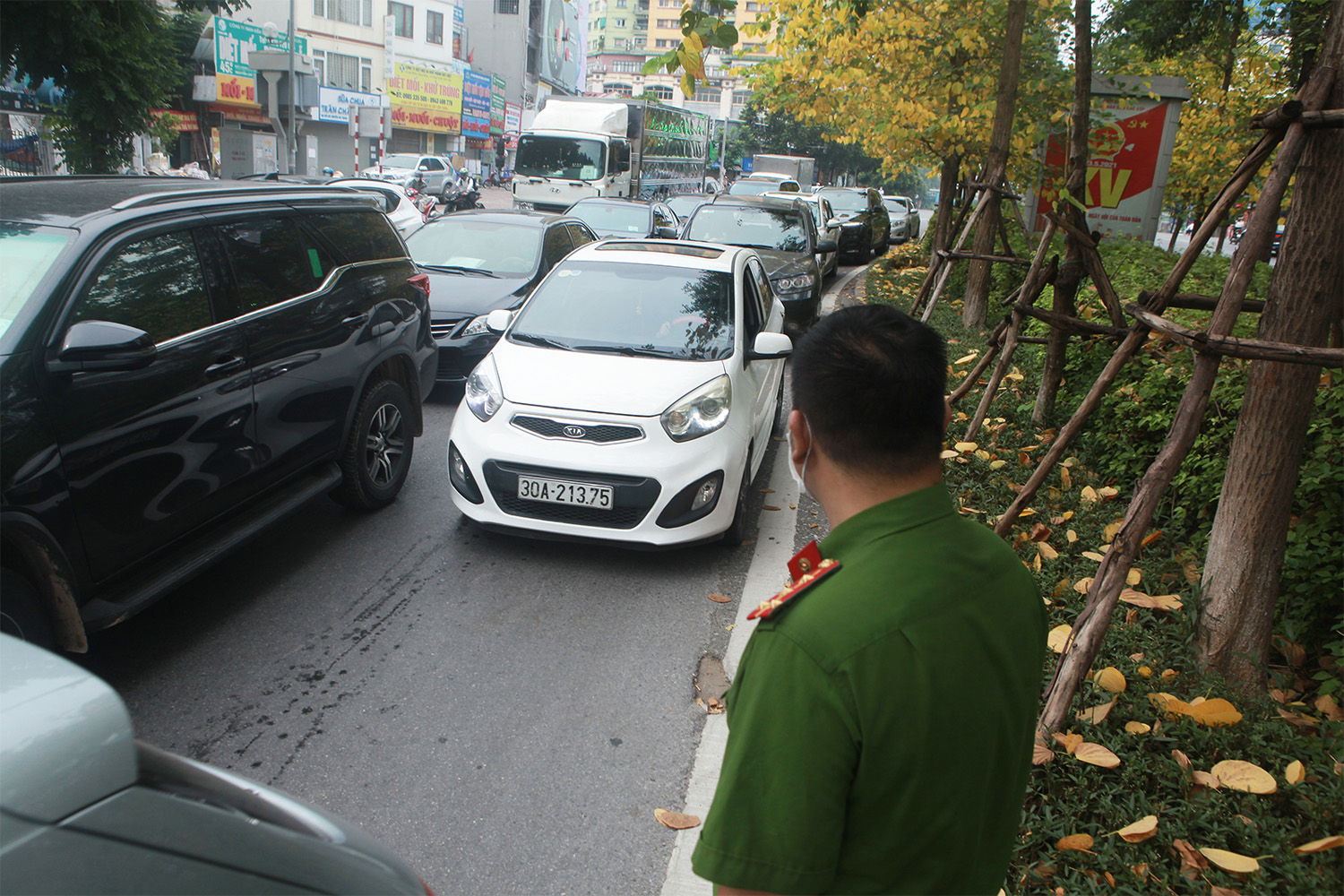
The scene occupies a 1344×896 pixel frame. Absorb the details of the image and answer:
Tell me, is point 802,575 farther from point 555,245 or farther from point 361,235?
point 555,245

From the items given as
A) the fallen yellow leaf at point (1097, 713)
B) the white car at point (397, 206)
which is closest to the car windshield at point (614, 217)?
the white car at point (397, 206)

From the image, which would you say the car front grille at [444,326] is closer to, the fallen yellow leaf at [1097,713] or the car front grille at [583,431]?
the car front grille at [583,431]

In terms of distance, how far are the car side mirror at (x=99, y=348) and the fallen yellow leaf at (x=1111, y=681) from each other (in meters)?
3.71

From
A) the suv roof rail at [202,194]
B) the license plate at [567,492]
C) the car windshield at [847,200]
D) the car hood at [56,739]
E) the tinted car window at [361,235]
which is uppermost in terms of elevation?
the car windshield at [847,200]

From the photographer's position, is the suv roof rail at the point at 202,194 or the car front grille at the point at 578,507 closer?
the suv roof rail at the point at 202,194

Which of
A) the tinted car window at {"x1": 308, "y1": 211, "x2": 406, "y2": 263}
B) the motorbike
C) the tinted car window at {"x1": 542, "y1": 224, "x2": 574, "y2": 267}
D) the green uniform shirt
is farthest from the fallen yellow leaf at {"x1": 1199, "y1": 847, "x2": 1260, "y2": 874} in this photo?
the motorbike

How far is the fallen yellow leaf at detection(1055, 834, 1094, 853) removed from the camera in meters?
2.83

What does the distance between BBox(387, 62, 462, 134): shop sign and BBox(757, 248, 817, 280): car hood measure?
44.2 metres

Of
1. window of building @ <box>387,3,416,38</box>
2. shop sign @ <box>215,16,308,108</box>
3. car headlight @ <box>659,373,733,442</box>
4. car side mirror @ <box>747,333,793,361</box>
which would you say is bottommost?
car headlight @ <box>659,373,733,442</box>

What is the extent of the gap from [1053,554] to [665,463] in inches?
79.1

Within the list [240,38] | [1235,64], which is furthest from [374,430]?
[240,38]

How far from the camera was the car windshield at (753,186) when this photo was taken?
2678cm

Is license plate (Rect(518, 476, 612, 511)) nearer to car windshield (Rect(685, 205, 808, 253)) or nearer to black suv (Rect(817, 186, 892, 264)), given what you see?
car windshield (Rect(685, 205, 808, 253))

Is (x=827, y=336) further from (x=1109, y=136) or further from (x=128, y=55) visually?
(x=128, y=55)
